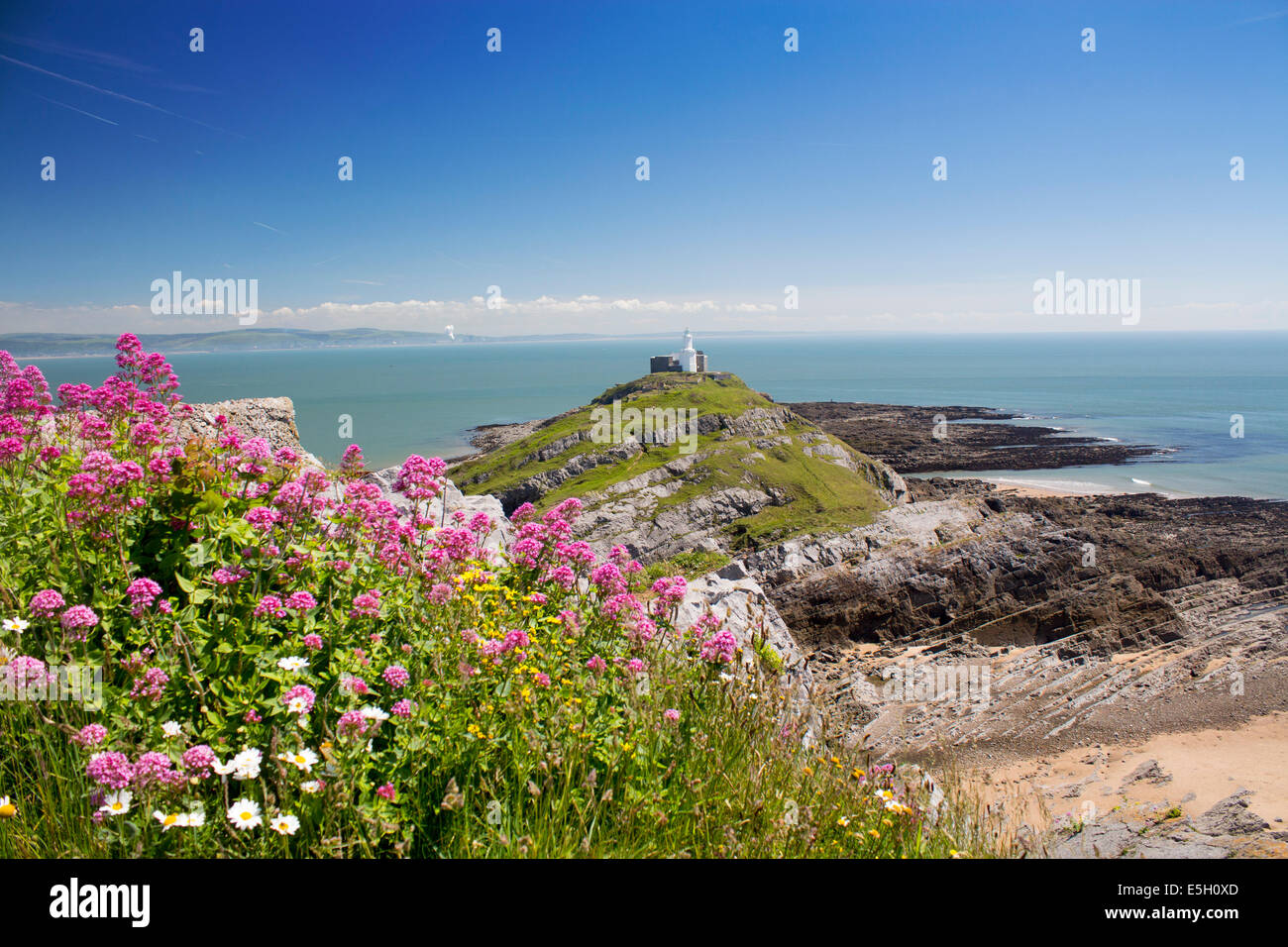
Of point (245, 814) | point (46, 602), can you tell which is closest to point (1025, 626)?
point (245, 814)

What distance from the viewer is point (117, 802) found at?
91.4 inches

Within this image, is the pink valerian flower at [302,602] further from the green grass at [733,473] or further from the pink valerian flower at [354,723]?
the green grass at [733,473]

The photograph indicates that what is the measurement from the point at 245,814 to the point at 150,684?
846 mm

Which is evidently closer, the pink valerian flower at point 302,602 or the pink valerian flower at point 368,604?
the pink valerian flower at point 302,602

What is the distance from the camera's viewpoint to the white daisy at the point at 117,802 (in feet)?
7.45

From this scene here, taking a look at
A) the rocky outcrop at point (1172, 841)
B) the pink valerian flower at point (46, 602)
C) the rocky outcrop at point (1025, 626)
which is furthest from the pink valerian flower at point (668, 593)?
the rocky outcrop at point (1025, 626)

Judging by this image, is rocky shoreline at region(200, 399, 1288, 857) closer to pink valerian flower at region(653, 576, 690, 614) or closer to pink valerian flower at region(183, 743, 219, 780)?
pink valerian flower at region(653, 576, 690, 614)

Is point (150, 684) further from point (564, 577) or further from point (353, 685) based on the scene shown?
point (564, 577)

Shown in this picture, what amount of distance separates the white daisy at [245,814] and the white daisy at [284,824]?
0.05m

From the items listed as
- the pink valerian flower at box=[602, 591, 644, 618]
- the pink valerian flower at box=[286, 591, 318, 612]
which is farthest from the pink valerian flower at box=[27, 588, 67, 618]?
the pink valerian flower at box=[602, 591, 644, 618]

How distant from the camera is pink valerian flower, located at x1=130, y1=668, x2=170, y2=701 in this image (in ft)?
8.84
